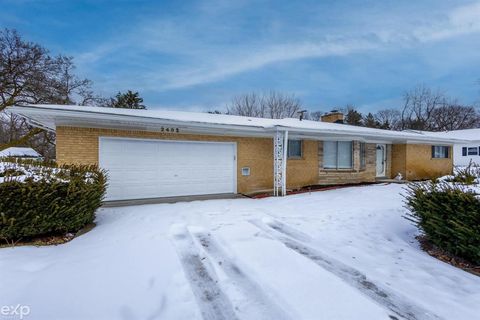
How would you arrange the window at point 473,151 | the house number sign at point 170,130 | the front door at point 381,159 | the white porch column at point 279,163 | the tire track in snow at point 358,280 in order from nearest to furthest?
1. the tire track in snow at point 358,280
2. the house number sign at point 170,130
3. the white porch column at point 279,163
4. the front door at point 381,159
5. the window at point 473,151

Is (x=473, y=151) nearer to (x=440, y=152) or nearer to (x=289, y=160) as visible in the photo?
(x=440, y=152)

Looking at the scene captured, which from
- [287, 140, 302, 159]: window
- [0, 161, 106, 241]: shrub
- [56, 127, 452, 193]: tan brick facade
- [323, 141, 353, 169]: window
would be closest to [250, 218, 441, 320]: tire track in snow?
[0, 161, 106, 241]: shrub

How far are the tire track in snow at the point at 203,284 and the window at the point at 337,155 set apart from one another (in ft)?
30.5

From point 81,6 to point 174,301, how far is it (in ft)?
38.3

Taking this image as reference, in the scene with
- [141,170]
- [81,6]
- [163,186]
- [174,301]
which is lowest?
[174,301]

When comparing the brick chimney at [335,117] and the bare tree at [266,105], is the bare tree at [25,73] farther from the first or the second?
the bare tree at [266,105]

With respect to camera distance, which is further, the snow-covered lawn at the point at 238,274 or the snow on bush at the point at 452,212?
the snow on bush at the point at 452,212

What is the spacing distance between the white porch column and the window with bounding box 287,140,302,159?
1.01 metres

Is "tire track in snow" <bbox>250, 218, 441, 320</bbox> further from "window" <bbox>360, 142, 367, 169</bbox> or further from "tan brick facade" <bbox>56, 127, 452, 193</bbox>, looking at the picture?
"window" <bbox>360, 142, 367, 169</bbox>

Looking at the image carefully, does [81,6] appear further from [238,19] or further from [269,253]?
[269,253]

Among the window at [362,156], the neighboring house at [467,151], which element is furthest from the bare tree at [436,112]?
the window at [362,156]

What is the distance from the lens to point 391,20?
10984mm

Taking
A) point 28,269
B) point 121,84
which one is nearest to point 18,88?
point 121,84

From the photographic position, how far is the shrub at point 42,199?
4.46 meters
